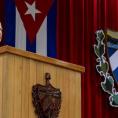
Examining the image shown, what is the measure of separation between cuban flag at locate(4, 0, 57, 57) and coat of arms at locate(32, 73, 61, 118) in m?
2.31

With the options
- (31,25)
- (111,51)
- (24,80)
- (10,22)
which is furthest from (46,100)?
(111,51)

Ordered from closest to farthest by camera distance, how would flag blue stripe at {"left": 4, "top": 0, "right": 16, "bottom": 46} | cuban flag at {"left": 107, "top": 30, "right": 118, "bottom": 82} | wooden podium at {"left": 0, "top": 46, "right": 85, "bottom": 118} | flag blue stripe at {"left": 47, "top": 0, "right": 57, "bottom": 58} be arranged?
wooden podium at {"left": 0, "top": 46, "right": 85, "bottom": 118} → flag blue stripe at {"left": 4, "top": 0, "right": 16, "bottom": 46} → flag blue stripe at {"left": 47, "top": 0, "right": 57, "bottom": 58} → cuban flag at {"left": 107, "top": 30, "right": 118, "bottom": 82}

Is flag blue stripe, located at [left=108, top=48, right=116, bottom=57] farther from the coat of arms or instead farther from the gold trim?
the coat of arms

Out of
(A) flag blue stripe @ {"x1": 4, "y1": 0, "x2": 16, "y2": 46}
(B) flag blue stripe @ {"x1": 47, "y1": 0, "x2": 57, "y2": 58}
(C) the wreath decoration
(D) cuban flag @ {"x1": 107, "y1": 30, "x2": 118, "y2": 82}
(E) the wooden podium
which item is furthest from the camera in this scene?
(D) cuban flag @ {"x1": 107, "y1": 30, "x2": 118, "y2": 82}

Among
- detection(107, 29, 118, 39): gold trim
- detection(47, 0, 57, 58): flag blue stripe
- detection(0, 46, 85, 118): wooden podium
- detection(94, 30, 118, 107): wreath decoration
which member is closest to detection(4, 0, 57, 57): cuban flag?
detection(47, 0, 57, 58): flag blue stripe

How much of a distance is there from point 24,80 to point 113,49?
3211 millimetres

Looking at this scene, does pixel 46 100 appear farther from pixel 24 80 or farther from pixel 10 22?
pixel 10 22

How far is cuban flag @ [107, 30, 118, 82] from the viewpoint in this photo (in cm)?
488

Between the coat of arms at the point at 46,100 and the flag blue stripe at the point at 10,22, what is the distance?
7.58 ft

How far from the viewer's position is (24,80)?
1.84m

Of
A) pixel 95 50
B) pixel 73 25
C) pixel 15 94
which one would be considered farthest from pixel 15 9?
pixel 15 94

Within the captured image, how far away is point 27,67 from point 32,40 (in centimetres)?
256

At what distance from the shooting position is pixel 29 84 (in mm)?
1864

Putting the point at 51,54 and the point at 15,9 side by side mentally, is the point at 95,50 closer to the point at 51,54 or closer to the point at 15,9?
the point at 51,54
